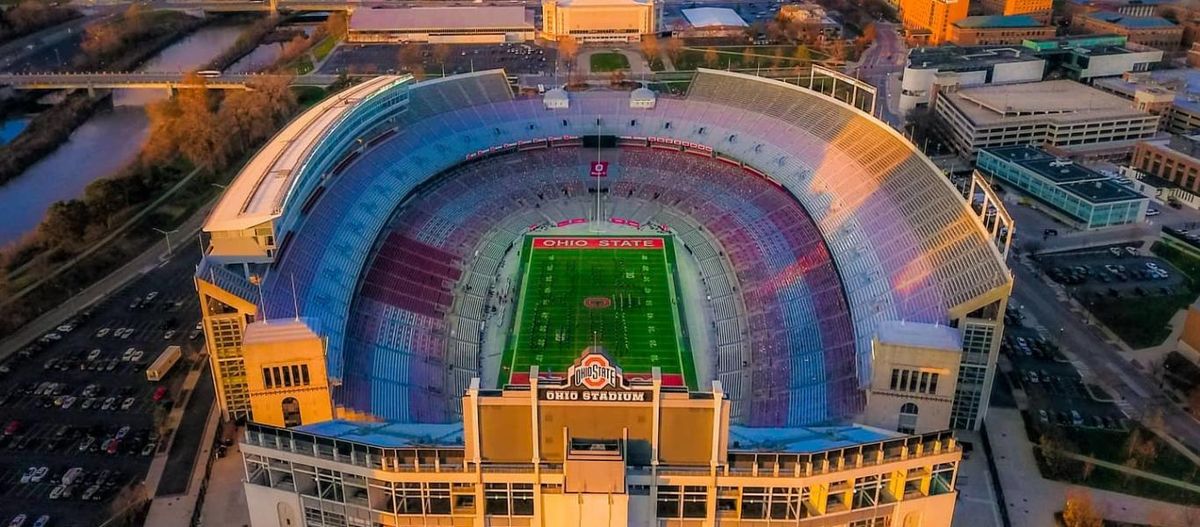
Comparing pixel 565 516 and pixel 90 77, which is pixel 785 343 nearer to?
pixel 565 516

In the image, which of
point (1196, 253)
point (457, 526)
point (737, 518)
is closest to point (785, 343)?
point (737, 518)

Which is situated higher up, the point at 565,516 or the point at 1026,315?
the point at 565,516

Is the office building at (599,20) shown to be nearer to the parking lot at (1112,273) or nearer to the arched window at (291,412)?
the parking lot at (1112,273)

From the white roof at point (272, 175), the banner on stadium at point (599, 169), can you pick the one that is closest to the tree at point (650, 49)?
the banner on stadium at point (599, 169)

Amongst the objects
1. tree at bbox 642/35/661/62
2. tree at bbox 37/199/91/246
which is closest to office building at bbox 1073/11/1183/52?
tree at bbox 642/35/661/62

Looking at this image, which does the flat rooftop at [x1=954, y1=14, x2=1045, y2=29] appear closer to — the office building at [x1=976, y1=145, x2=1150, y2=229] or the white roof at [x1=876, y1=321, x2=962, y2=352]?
the office building at [x1=976, y1=145, x2=1150, y2=229]
